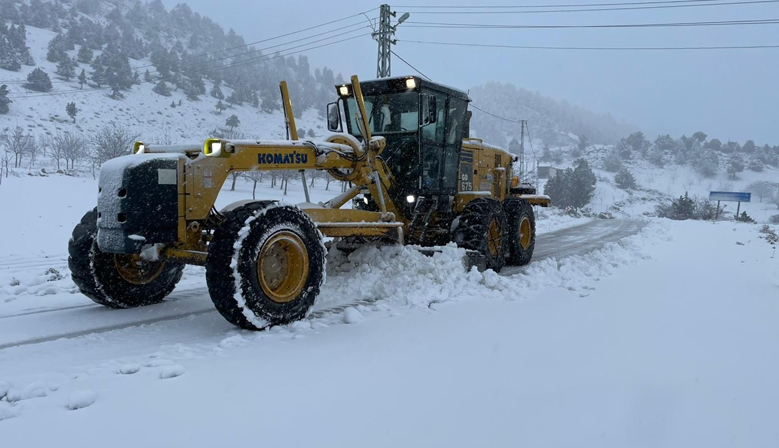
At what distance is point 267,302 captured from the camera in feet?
14.3

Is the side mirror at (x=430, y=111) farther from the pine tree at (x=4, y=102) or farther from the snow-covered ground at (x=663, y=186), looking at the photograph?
the pine tree at (x=4, y=102)

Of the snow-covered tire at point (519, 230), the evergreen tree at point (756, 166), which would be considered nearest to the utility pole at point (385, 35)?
the snow-covered tire at point (519, 230)

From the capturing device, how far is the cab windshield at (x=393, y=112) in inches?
298

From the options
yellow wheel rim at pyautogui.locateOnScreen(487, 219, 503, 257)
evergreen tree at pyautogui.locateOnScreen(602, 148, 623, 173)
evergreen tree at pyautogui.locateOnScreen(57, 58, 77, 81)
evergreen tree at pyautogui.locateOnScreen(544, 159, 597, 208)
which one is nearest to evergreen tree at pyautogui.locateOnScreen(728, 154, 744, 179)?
evergreen tree at pyautogui.locateOnScreen(602, 148, 623, 173)

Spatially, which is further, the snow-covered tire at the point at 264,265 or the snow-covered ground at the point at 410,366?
the snow-covered tire at the point at 264,265

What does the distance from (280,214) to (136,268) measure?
1952mm

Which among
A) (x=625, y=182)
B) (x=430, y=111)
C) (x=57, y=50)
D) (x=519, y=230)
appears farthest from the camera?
(x=625, y=182)

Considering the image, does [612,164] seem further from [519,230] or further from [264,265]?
[264,265]

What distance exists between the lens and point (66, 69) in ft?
237

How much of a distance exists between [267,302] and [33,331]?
205cm

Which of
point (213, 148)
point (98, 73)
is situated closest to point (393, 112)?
point (213, 148)

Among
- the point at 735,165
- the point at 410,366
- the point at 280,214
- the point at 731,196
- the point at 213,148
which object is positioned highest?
the point at 735,165

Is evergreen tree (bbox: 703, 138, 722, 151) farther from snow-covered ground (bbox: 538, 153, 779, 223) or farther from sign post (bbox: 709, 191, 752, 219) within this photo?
sign post (bbox: 709, 191, 752, 219)

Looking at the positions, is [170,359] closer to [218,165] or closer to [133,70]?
[218,165]
